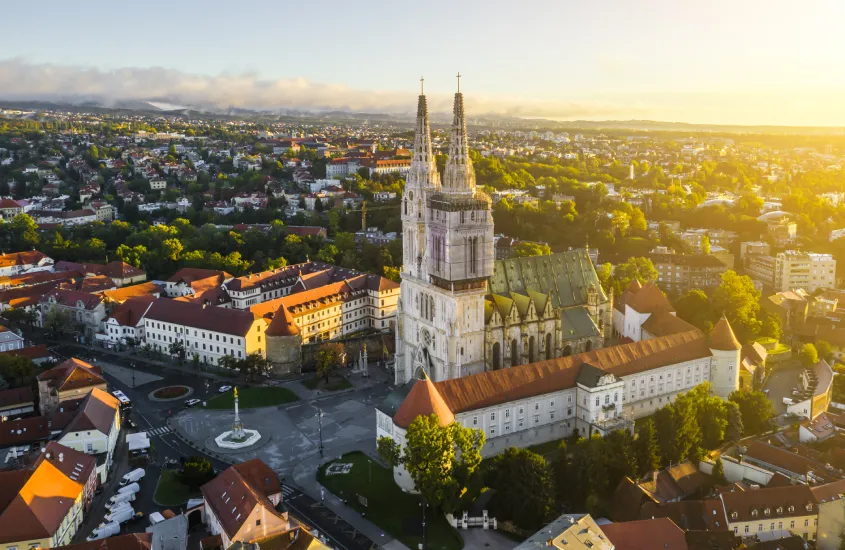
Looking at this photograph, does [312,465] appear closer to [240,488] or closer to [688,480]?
[240,488]

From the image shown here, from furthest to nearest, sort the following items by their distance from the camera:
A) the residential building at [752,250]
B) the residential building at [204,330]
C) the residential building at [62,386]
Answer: the residential building at [752,250] → the residential building at [204,330] → the residential building at [62,386]

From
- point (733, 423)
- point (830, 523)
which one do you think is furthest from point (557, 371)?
point (830, 523)

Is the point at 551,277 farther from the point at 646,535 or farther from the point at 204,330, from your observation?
the point at 204,330

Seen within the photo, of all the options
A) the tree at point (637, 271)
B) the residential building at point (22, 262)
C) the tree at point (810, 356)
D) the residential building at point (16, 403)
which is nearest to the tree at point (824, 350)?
the tree at point (810, 356)

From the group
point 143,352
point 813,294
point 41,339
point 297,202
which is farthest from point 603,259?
point 41,339

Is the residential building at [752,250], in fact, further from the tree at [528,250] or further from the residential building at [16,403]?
the residential building at [16,403]

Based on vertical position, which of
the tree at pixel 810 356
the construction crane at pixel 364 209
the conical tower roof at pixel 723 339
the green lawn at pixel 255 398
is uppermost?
the construction crane at pixel 364 209
